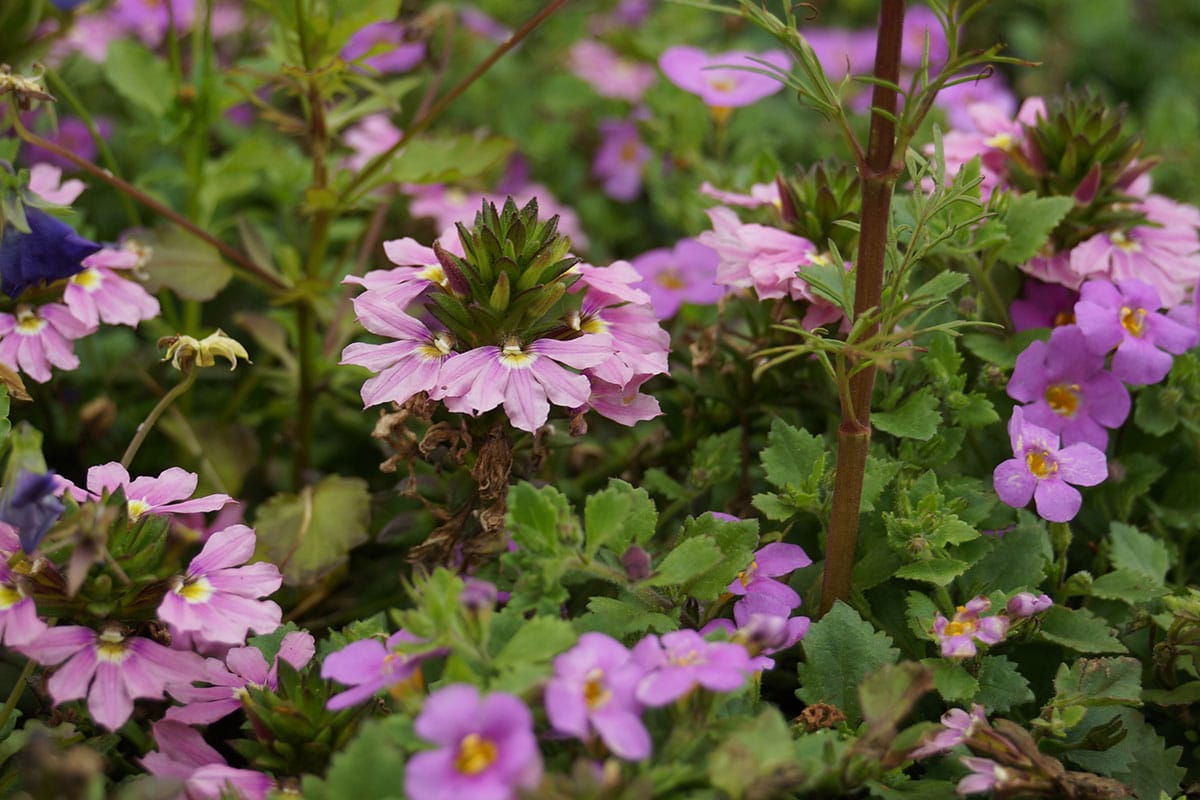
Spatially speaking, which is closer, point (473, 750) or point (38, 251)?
point (473, 750)

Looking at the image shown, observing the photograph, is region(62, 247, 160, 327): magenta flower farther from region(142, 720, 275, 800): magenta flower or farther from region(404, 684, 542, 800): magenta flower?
region(404, 684, 542, 800): magenta flower

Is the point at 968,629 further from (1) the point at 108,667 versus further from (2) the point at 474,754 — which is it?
(1) the point at 108,667

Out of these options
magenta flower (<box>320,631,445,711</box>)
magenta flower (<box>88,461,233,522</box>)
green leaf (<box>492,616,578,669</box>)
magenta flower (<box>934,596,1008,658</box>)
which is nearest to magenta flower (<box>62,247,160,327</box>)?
magenta flower (<box>88,461,233,522</box>)

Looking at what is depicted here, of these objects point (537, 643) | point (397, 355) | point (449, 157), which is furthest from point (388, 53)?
point (537, 643)

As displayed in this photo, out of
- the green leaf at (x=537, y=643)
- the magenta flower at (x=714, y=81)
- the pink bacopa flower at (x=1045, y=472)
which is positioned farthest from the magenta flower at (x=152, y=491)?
the magenta flower at (x=714, y=81)

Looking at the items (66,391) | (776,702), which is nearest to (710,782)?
(776,702)

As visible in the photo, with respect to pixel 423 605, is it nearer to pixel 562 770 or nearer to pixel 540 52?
pixel 562 770
